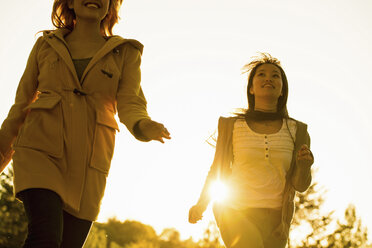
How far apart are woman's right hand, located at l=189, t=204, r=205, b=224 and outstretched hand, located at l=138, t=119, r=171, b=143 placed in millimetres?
1477

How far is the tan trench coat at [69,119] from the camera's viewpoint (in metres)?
3.38

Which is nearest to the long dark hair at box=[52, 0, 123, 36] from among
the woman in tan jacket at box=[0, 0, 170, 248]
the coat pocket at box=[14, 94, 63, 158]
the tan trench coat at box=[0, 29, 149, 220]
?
the woman in tan jacket at box=[0, 0, 170, 248]

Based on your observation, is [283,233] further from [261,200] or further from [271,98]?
[271,98]

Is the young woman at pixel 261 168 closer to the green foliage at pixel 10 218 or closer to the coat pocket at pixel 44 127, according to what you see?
the coat pocket at pixel 44 127

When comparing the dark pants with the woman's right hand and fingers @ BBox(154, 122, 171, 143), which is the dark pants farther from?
the woman's right hand

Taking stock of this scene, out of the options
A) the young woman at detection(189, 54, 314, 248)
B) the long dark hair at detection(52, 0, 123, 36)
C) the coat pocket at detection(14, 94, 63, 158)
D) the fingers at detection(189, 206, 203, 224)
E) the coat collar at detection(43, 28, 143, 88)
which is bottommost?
the fingers at detection(189, 206, 203, 224)

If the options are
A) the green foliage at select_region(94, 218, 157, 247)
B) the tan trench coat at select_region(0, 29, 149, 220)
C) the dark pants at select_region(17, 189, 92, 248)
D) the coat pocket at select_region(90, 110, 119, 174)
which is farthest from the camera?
the green foliage at select_region(94, 218, 157, 247)

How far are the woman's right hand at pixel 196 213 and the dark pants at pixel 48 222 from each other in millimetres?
1407

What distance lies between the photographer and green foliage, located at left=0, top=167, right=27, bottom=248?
31.9 metres

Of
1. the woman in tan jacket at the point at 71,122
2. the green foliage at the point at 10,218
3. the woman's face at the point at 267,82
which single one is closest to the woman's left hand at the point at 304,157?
the woman's face at the point at 267,82

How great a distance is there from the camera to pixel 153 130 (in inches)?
131

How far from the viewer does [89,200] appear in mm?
3512

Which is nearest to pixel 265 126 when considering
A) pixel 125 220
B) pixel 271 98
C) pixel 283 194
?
pixel 271 98

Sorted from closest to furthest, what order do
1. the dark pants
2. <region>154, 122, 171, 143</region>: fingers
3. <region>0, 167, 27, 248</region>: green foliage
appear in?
the dark pants < <region>154, 122, 171, 143</region>: fingers < <region>0, 167, 27, 248</region>: green foliage
